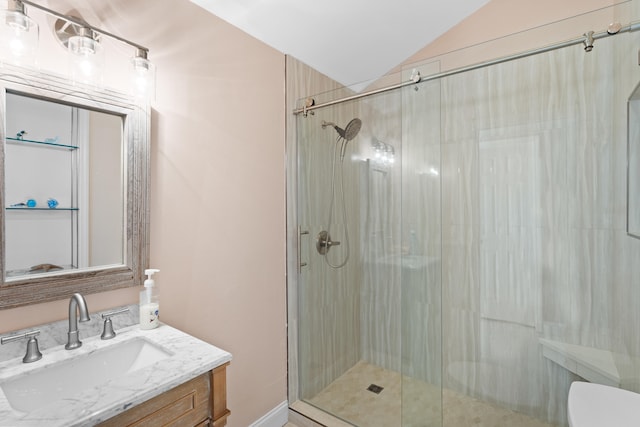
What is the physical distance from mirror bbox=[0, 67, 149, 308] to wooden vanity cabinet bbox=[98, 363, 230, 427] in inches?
21.5

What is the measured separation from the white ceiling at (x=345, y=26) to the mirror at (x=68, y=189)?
31.9 inches

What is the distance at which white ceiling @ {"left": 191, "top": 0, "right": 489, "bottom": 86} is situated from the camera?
1745 mm

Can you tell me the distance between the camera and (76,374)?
1058 mm

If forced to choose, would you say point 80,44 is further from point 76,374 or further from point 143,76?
point 76,374

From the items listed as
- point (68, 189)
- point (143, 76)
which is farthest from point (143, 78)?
point (68, 189)

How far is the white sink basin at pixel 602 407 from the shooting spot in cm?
108

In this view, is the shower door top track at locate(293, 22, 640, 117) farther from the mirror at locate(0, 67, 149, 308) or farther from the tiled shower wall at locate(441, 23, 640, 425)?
the mirror at locate(0, 67, 149, 308)

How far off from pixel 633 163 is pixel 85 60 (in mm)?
2278

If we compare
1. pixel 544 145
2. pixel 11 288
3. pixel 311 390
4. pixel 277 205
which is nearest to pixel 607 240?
pixel 544 145

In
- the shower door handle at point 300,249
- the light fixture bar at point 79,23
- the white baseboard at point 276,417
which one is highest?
the light fixture bar at point 79,23

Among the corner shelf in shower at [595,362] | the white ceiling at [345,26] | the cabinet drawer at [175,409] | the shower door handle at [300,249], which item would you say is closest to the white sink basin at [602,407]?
the corner shelf in shower at [595,362]

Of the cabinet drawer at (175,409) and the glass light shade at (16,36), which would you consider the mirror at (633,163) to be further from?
the glass light shade at (16,36)

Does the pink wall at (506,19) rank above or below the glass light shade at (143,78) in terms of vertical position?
above

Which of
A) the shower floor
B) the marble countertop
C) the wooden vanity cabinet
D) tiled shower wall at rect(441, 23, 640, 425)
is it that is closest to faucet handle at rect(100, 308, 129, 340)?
the marble countertop
